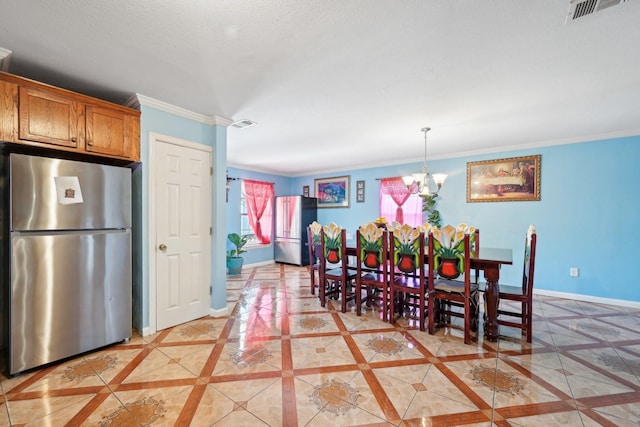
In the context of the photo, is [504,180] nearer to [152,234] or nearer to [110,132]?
[152,234]

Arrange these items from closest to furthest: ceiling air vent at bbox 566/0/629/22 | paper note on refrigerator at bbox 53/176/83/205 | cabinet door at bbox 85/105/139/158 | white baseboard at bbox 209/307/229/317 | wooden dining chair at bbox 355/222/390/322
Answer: ceiling air vent at bbox 566/0/629/22 → paper note on refrigerator at bbox 53/176/83/205 → cabinet door at bbox 85/105/139/158 → wooden dining chair at bbox 355/222/390/322 → white baseboard at bbox 209/307/229/317

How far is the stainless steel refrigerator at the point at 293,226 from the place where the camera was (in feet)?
20.1

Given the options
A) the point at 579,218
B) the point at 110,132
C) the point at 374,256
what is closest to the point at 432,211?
the point at 579,218

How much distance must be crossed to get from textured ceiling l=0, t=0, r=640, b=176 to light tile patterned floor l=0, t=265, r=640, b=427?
224cm

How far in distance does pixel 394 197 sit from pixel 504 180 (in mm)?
1828

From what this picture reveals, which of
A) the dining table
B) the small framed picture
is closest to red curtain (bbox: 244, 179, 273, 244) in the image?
the small framed picture

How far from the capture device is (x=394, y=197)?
17.9ft

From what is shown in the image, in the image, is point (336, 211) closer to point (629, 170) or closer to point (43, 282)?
point (629, 170)

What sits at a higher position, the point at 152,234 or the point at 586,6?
the point at 586,6

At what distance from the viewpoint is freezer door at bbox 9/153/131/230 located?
1.90 m

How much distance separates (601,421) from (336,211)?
5.17m

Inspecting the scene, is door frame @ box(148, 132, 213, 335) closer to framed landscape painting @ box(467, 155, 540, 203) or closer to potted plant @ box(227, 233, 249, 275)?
potted plant @ box(227, 233, 249, 275)

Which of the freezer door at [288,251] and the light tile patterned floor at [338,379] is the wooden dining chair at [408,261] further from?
the freezer door at [288,251]

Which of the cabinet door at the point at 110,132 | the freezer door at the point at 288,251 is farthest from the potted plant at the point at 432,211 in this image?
the cabinet door at the point at 110,132
